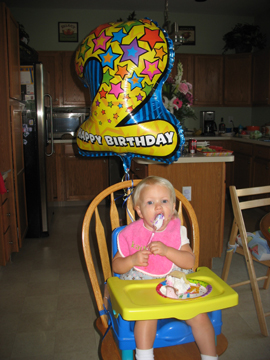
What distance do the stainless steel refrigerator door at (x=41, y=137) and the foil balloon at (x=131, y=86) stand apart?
205 cm

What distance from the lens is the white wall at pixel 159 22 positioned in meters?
4.89

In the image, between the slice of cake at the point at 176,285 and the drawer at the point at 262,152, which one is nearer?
the slice of cake at the point at 176,285

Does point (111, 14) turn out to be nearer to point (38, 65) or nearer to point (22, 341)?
point (38, 65)

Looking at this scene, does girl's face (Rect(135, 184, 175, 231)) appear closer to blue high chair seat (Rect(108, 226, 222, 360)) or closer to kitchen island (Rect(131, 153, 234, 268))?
blue high chair seat (Rect(108, 226, 222, 360))

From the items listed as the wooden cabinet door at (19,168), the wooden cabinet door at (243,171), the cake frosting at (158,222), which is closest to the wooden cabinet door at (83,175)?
the wooden cabinet door at (19,168)

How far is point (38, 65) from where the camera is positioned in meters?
3.02

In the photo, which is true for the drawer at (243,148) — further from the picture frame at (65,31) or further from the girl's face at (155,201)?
the girl's face at (155,201)

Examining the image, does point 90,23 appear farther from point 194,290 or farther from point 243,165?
point 194,290

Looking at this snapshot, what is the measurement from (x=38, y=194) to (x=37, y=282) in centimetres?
106

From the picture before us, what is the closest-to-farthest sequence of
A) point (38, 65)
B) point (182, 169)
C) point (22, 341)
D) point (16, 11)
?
1. point (22, 341)
2. point (182, 169)
3. point (38, 65)
4. point (16, 11)

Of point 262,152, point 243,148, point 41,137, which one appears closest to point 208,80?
point 243,148

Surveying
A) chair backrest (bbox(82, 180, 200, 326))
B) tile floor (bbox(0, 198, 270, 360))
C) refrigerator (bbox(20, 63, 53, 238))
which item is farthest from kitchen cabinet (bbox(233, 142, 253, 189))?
chair backrest (bbox(82, 180, 200, 326))

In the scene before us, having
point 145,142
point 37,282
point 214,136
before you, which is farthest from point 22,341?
point 214,136

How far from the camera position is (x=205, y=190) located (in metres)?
2.36
